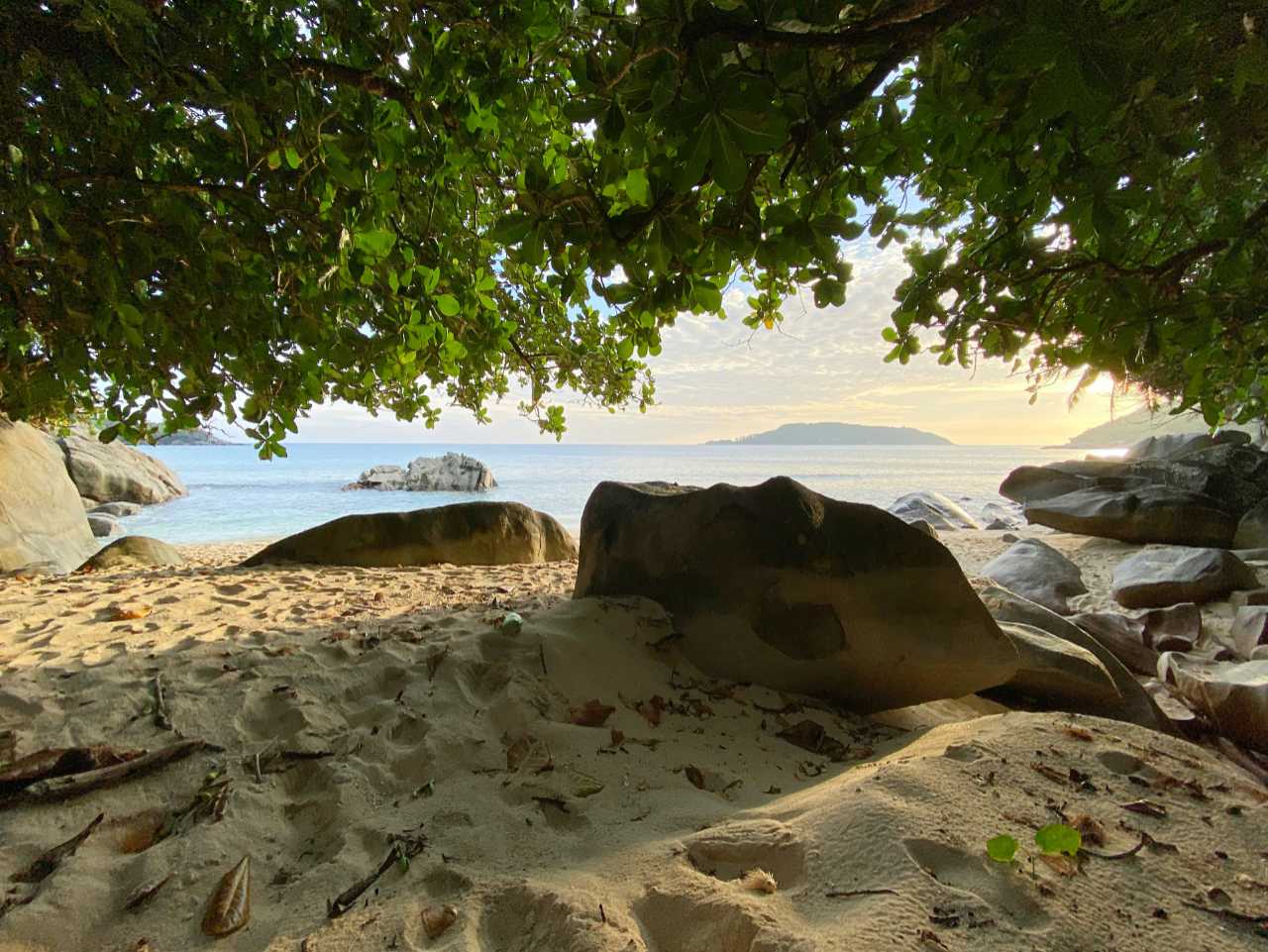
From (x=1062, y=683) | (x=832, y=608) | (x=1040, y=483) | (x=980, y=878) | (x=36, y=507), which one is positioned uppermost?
(x=36, y=507)

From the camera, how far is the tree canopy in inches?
47.9

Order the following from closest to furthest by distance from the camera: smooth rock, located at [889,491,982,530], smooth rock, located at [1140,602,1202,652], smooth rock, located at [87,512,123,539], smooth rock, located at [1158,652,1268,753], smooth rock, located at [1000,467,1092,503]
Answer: smooth rock, located at [1158,652,1268,753] < smooth rock, located at [1140,602,1202,652] < smooth rock, located at [1000,467,1092,503] < smooth rock, located at [87,512,123,539] < smooth rock, located at [889,491,982,530]

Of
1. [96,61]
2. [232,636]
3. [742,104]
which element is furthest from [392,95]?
[232,636]

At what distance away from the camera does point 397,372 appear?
270 centimetres

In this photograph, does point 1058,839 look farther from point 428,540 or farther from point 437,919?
point 428,540

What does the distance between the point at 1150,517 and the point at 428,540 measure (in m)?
9.91

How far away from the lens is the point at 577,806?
1922mm

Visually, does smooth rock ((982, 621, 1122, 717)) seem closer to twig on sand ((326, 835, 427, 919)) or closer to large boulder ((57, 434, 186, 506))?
twig on sand ((326, 835, 427, 919))

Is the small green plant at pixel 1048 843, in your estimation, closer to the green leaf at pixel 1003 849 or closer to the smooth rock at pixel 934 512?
the green leaf at pixel 1003 849

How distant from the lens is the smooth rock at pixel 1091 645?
10.9 ft

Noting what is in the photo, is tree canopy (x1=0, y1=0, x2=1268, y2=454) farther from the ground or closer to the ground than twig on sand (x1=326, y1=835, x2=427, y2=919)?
farther from the ground

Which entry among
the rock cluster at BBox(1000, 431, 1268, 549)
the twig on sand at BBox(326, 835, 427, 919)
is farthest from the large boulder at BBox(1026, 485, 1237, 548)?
the twig on sand at BBox(326, 835, 427, 919)

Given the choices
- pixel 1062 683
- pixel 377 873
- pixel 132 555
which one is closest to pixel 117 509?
pixel 132 555

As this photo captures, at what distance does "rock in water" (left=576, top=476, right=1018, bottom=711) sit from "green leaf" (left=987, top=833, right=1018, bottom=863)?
1498 millimetres
